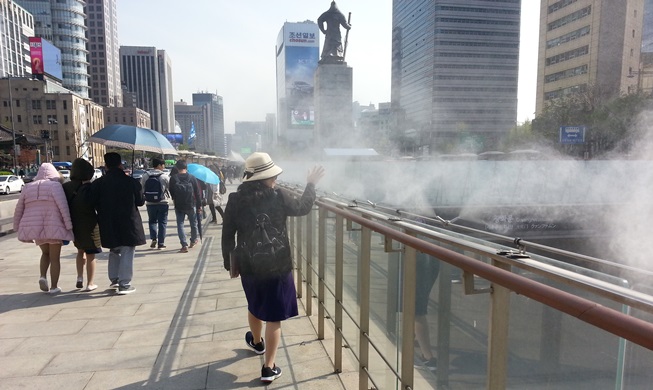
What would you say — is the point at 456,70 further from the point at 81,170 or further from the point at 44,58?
the point at 44,58

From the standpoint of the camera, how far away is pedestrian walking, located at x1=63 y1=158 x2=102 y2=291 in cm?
467

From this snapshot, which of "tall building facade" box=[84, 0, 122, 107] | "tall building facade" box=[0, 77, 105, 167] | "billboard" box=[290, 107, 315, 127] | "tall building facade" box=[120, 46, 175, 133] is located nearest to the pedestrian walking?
"tall building facade" box=[0, 77, 105, 167]

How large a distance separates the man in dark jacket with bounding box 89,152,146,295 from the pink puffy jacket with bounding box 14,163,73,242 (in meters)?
0.36

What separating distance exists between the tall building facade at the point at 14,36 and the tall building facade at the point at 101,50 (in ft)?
73.3

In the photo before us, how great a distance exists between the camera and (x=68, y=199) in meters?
4.75

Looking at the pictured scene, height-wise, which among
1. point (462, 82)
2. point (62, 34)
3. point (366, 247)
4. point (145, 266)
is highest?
point (62, 34)

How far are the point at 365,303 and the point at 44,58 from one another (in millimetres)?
86527

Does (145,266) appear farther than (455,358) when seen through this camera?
Yes

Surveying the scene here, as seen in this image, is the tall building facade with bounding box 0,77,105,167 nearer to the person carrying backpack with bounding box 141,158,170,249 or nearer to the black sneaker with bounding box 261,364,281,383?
the person carrying backpack with bounding box 141,158,170,249

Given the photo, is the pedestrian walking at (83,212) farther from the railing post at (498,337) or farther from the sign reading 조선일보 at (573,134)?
the sign reading 조선일보 at (573,134)

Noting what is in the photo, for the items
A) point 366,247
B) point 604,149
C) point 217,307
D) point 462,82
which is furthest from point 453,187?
point 462,82

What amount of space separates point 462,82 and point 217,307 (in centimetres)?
6810

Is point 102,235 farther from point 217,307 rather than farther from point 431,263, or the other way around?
Result: point 431,263

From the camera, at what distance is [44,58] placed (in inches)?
2805
